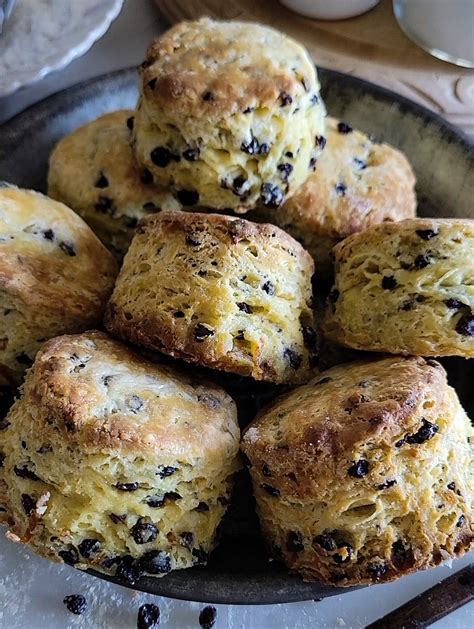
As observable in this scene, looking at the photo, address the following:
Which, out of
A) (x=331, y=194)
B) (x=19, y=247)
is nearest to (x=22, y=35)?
(x=19, y=247)

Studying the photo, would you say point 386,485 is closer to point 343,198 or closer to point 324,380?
point 324,380

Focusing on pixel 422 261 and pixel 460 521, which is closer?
pixel 460 521

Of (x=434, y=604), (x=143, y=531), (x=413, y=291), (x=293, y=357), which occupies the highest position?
(x=413, y=291)

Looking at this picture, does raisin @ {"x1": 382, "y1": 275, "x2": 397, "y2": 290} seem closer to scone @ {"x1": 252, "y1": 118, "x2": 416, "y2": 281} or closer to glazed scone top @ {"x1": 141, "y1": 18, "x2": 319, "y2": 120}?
scone @ {"x1": 252, "y1": 118, "x2": 416, "y2": 281}

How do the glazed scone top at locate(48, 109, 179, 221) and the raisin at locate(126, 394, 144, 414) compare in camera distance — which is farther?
the glazed scone top at locate(48, 109, 179, 221)

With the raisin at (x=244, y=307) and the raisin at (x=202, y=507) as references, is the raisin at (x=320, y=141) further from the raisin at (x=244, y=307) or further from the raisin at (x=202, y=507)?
the raisin at (x=202, y=507)

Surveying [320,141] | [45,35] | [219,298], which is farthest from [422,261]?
[45,35]

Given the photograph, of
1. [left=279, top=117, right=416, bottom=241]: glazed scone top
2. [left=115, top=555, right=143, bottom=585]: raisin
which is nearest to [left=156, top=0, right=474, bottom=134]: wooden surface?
[left=279, top=117, right=416, bottom=241]: glazed scone top

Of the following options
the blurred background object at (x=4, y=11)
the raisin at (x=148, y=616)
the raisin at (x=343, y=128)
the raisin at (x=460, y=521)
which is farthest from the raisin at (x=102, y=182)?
the raisin at (x=460, y=521)
